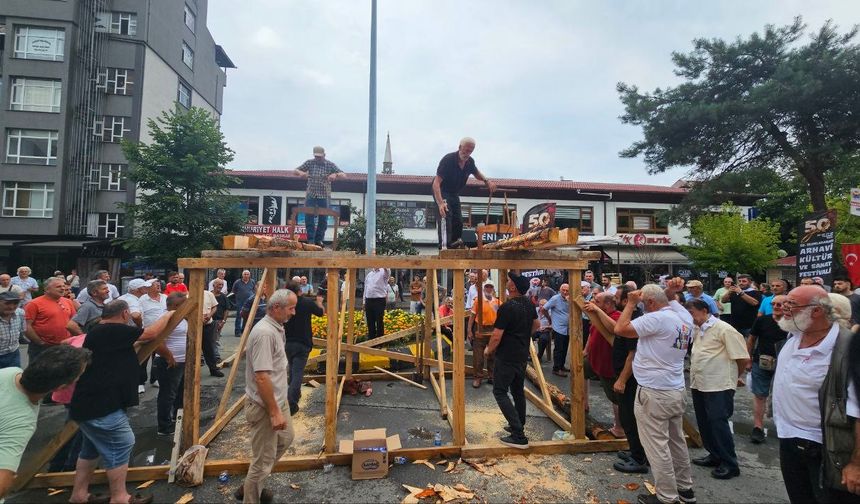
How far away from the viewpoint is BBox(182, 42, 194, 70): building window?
27641 mm

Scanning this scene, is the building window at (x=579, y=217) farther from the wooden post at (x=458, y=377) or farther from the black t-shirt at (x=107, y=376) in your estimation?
the black t-shirt at (x=107, y=376)

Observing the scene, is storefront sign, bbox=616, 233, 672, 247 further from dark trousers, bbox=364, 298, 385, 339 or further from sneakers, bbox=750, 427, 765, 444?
sneakers, bbox=750, 427, 765, 444

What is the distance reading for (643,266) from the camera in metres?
22.8

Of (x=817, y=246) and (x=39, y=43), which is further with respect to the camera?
(x=39, y=43)

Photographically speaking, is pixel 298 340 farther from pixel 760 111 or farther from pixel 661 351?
pixel 760 111

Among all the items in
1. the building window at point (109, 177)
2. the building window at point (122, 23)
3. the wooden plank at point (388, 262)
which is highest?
the building window at point (122, 23)

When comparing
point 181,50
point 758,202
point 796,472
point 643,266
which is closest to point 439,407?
A: point 796,472

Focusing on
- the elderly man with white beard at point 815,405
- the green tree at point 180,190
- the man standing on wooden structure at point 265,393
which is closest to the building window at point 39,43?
the green tree at point 180,190

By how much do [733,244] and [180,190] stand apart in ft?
86.0

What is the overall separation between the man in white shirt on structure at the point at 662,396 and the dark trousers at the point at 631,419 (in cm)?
58

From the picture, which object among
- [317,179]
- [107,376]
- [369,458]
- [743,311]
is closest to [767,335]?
[743,311]

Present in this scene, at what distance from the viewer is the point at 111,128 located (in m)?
23.1

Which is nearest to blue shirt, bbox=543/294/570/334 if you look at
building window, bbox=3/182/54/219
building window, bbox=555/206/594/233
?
building window, bbox=555/206/594/233

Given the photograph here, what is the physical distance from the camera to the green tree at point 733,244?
62.9ft
